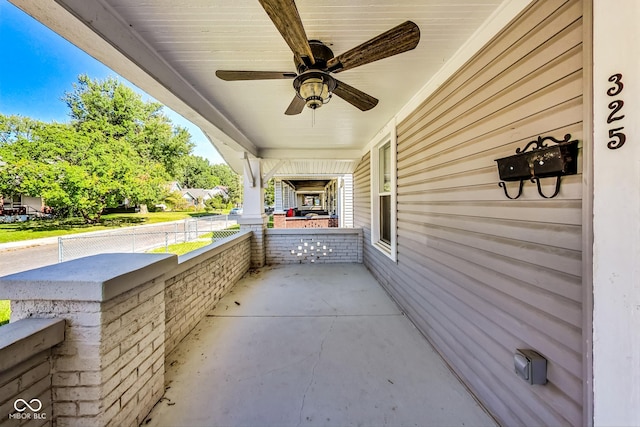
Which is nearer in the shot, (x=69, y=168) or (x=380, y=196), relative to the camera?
(x=380, y=196)

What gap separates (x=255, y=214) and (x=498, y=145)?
4.81 m

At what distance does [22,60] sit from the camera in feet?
40.4

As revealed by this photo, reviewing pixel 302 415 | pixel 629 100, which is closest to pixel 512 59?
pixel 629 100

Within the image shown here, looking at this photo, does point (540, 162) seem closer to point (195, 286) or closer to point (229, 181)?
point (195, 286)

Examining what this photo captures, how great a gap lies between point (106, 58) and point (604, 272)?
307 cm

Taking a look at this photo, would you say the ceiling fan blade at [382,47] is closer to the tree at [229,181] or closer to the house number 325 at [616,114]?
the house number 325 at [616,114]

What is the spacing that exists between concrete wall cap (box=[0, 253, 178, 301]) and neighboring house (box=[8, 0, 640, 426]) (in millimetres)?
1413

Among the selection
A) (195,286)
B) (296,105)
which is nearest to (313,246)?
(195,286)

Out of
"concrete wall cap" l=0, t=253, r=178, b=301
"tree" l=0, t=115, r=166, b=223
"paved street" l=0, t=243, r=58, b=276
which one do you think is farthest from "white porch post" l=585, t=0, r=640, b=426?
"tree" l=0, t=115, r=166, b=223

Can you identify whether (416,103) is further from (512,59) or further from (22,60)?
(22,60)

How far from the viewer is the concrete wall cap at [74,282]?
47.8 inches

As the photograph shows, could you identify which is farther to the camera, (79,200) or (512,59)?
(79,200)

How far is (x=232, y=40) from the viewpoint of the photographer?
71.0 inches

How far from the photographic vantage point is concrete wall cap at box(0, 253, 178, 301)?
1215 millimetres
